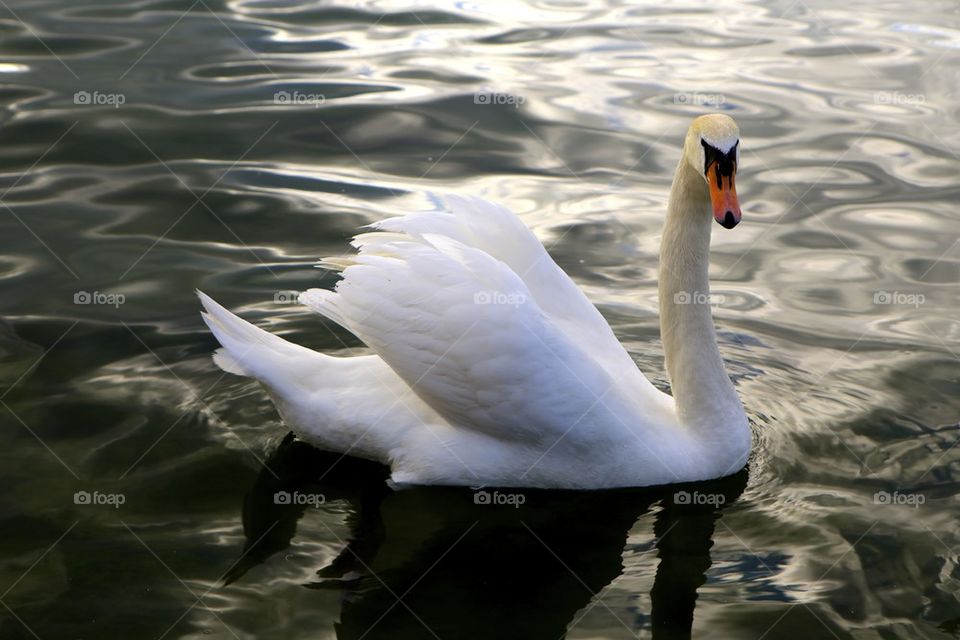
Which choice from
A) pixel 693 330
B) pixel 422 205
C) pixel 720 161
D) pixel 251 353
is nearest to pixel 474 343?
pixel 251 353

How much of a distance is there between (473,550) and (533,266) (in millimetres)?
1556

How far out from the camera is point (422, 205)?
31.2 feet

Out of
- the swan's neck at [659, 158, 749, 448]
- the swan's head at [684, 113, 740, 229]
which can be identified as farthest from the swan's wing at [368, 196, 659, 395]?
the swan's head at [684, 113, 740, 229]

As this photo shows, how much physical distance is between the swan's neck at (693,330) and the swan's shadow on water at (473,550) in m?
0.30

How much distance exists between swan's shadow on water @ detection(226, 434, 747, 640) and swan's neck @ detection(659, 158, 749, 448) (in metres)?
0.30

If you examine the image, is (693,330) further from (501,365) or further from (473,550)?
(473,550)

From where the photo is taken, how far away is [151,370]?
706 centimetres

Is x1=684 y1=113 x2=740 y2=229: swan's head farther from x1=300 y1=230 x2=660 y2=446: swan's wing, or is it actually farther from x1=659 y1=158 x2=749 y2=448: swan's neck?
x1=300 y1=230 x2=660 y2=446: swan's wing

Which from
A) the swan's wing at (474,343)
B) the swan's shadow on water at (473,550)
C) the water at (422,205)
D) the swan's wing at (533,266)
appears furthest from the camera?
the swan's wing at (533,266)

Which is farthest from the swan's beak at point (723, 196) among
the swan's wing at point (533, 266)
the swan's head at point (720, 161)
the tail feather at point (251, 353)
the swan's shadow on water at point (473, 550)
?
the tail feather at point (251, 353)

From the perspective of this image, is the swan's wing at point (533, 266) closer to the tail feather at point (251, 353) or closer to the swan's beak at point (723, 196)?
the tail feather at point (251, 353)

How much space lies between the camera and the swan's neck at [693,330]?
20.3ft

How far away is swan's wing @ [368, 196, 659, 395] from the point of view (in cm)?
643

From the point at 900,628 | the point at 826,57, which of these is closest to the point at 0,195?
the point at 900,628
